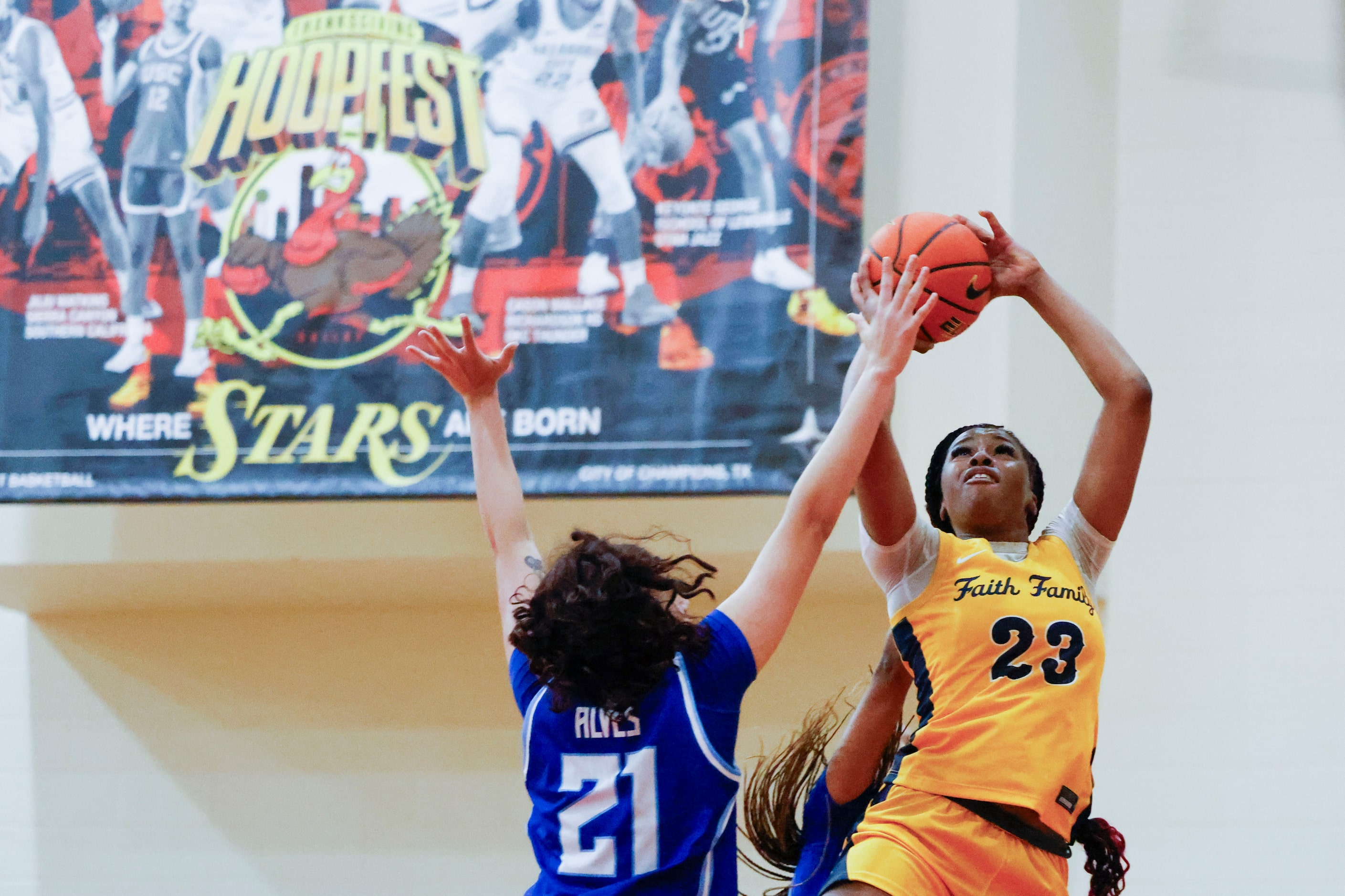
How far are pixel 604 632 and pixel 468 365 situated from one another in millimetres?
685

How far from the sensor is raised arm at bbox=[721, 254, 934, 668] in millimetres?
1785

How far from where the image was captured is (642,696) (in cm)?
166

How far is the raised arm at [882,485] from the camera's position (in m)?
2.33

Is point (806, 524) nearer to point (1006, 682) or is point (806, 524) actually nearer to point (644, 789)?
point (644, 789)

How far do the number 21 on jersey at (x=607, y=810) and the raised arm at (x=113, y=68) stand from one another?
377 cm

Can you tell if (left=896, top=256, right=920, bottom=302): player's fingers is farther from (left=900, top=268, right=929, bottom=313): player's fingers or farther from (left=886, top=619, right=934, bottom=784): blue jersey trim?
(left=886, top=619, right=934, bottom=784): blue jersey trim

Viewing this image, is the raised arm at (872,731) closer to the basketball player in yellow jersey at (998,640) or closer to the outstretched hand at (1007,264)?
the basketball player in yellow jersey at (998,640)

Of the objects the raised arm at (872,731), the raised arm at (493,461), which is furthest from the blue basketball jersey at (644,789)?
the raised arm at (872,731)

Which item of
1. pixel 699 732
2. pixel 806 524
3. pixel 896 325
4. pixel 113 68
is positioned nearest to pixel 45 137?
pixel 113 68

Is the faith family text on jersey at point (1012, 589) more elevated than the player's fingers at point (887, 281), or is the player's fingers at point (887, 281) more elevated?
the player's fingers at point (887, 281)

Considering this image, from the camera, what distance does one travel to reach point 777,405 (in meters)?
4.08

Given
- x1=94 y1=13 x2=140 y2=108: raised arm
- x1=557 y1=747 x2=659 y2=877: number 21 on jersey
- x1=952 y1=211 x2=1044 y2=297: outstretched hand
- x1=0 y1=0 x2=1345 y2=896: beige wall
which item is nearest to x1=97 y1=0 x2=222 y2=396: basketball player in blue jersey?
x1=94 y1=13 x2=140 y2=108: raised arm

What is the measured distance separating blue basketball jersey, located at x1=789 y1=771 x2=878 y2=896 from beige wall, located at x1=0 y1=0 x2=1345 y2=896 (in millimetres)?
1183

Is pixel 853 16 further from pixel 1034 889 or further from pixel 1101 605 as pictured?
pixel 1034 889
